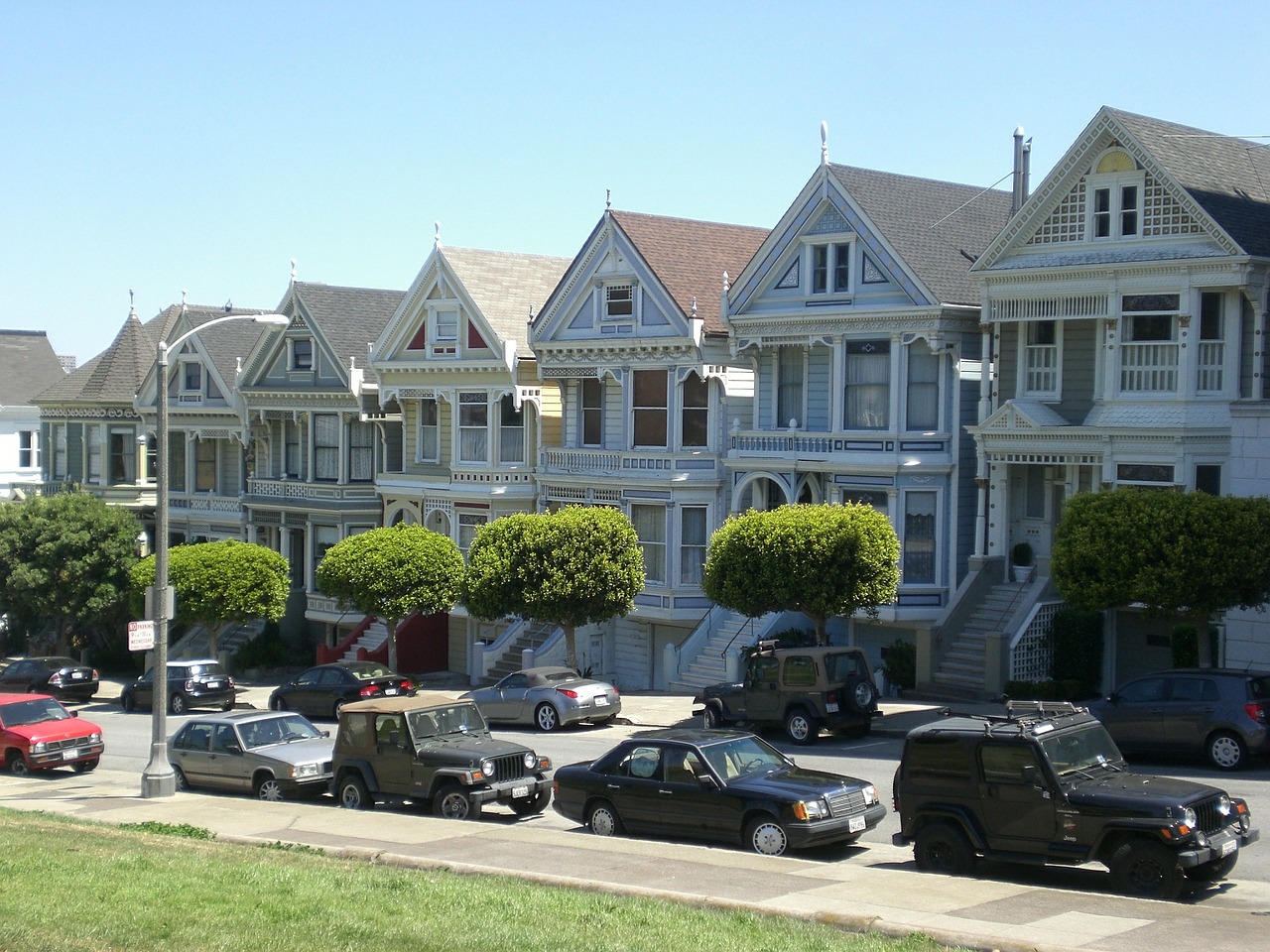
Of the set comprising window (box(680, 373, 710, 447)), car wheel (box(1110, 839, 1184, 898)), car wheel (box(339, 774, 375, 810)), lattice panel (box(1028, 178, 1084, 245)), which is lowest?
car wheel (box(339, 774, 375, 810))

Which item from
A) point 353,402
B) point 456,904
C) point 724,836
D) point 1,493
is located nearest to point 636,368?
point 353,402

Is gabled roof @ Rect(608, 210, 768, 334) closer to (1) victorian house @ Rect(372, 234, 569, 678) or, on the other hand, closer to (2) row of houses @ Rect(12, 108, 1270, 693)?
(2) row of houses @ Rect(12, 108, 1270, 693)

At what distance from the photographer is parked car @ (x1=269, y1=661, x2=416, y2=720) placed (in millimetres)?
35781

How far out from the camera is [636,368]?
39.8m

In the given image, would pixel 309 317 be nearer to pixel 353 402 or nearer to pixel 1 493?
pixel 353 402

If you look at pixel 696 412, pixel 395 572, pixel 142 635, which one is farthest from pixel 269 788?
pixel 696 412

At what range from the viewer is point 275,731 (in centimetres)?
2612

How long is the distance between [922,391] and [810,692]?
30.4ft

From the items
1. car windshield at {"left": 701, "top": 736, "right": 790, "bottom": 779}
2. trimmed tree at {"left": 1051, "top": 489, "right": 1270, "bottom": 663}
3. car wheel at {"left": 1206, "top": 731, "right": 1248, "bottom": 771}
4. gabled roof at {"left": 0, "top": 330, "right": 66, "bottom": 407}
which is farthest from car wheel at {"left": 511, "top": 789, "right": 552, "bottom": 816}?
gabled roof at {"left": 0, "top": 330, "right": 66, "bottom": 407}

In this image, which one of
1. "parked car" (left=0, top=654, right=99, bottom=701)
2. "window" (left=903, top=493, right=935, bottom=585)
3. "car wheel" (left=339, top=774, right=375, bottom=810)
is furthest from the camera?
"parked car" (left=0, top=654, right=99, bottom=701)

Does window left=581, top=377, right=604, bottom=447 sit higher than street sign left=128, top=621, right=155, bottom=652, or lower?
higher

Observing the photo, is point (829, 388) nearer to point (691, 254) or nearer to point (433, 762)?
point (691, 254)

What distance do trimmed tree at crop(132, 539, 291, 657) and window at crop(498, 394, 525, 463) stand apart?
27.6ft

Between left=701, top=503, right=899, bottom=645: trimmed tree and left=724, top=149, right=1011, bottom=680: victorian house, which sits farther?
left=724, top=149, right=1011, bottom=680: victorian house
